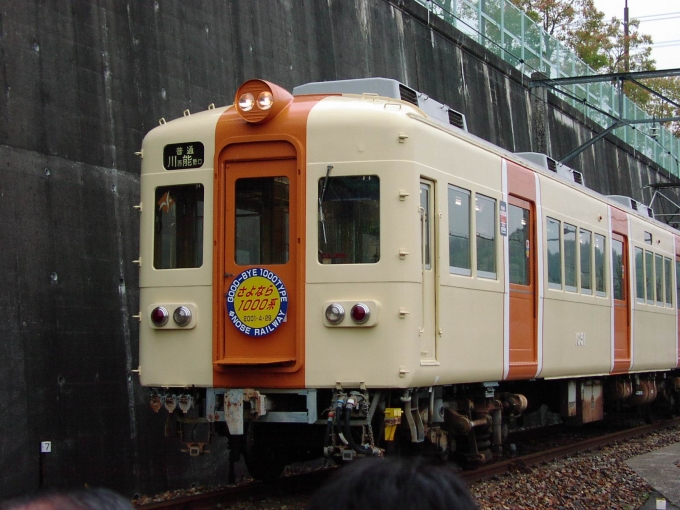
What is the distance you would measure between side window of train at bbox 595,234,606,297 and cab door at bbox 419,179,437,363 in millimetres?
4742

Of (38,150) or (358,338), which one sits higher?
(38,150)

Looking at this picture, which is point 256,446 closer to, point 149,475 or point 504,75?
point 149,475

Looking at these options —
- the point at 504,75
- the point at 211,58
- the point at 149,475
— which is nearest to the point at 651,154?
the point at 504,75

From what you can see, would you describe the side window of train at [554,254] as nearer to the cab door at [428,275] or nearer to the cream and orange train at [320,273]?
the cream and orange train at [320,273]

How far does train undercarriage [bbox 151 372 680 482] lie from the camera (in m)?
7.45

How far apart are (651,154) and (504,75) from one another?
54.9ft

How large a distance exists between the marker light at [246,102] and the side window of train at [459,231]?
180 centimetres

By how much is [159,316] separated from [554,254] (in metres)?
4.57

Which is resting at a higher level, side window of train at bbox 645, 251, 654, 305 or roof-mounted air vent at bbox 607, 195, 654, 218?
roof-mounted air vent at bbox 607, 195, 654, 218

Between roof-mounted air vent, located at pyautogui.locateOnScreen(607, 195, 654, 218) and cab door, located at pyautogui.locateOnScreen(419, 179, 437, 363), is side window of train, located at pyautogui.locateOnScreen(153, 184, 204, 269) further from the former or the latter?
roof-mounted air vent, located at pyautogui.locateOnScreen(607, 195, 654, 218)

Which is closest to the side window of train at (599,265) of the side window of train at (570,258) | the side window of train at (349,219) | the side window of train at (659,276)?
the side window of train at (570,258)

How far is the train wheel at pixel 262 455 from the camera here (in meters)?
8.55

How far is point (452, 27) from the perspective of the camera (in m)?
19.7

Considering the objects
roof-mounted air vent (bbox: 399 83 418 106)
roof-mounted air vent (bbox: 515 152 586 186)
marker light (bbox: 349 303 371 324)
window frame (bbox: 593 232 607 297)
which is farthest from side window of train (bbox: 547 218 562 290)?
marker light (bbox: 349 303 371 324)
